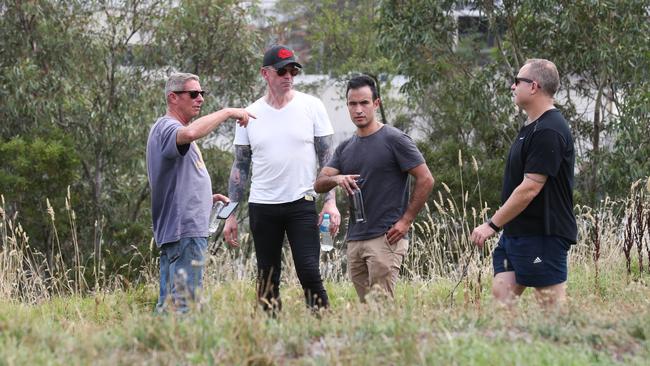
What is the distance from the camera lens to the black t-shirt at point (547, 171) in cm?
605

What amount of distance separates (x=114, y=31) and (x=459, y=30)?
6.53m

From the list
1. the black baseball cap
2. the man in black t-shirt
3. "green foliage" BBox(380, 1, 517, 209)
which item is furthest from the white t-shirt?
"green foliage" BBox(380, 1, 517, 209)

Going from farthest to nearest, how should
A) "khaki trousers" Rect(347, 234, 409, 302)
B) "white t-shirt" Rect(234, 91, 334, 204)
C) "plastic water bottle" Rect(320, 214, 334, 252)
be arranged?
1. "plastic water bottle" Rect(320, 214, 334, 252)
2. "white t-shirt" Rect(234, 91, 334, 204)
3. "khaki trousers" Rect(347, 234, 409, 302)

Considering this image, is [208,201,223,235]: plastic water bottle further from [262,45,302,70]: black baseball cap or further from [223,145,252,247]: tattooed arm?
[262,45,302,70]: black baseball cap

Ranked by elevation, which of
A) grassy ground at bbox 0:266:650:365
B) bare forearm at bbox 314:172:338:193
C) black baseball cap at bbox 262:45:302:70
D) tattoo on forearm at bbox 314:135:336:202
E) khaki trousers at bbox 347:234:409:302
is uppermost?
black baseball cap at bbox 262:45:302:70

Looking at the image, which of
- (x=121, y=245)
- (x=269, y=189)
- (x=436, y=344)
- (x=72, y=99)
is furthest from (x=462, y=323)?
(x=72, y=99)

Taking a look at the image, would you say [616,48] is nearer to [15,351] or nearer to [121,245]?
[121,245]

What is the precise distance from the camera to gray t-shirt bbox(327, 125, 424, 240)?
696cm

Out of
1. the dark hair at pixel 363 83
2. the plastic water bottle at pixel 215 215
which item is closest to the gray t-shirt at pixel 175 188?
the plastic water bottle at pixel 215 215

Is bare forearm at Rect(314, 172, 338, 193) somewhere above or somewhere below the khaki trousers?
above

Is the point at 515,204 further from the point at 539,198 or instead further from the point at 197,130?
the point at 197,130

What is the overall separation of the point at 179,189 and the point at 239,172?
3.66 feet

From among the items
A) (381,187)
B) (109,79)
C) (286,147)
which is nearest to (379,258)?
(381,187)

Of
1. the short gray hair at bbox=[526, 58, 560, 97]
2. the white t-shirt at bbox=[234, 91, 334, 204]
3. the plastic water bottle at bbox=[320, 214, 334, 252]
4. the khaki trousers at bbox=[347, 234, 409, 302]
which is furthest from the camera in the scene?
the plastic water bottle at bbox=[320, 214, 334, 252]
